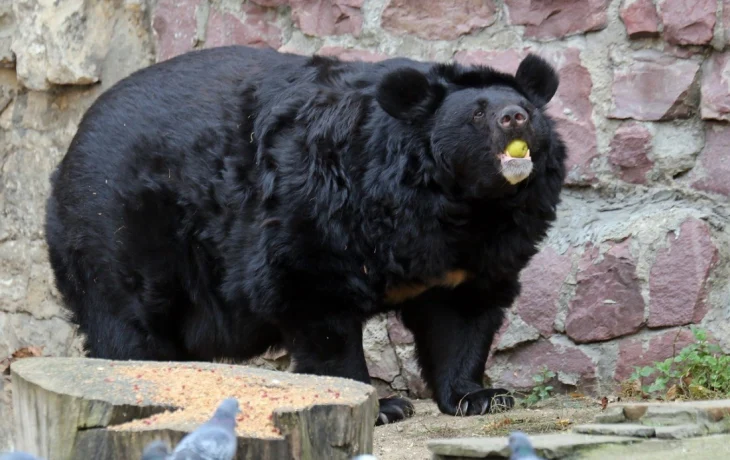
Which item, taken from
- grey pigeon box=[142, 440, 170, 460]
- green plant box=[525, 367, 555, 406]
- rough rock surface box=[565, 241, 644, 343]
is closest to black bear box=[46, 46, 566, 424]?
green plant box=[525, 367, 555, 406]

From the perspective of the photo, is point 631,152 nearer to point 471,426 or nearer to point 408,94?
point 408,94

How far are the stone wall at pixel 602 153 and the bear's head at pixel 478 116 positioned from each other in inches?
28.1

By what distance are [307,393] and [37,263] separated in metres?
3.98

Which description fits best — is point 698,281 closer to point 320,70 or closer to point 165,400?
point 320,70

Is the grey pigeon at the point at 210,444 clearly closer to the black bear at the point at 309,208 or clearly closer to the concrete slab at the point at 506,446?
the concrete slab at the point at 506,446

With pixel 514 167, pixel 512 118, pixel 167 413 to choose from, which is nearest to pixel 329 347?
pixel 514 167

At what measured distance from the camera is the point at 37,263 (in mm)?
6914

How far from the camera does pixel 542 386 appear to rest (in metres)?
5.62

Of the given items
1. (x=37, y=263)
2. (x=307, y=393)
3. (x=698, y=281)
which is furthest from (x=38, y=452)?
(x=37, y=263)

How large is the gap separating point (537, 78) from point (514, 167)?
0.53 metres

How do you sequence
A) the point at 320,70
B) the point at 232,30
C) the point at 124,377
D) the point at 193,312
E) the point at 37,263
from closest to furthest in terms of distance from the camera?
the point at 124,377 < the point at 320,70 < the point at 193,312 < the point at 232,30 < the point at 37,263

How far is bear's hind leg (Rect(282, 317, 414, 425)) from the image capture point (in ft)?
16.0

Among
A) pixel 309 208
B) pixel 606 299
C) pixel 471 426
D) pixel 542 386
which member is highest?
pixel 309 208

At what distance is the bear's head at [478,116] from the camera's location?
180 inches
